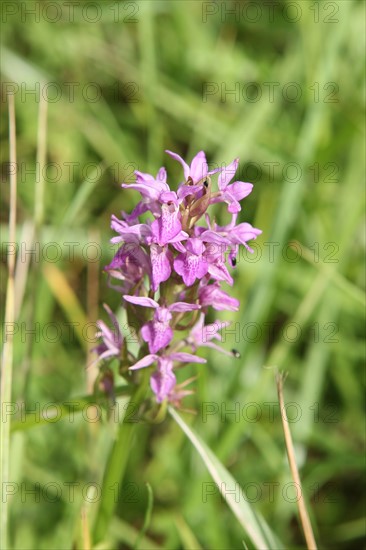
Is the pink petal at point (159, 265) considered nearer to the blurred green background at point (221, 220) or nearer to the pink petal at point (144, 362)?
the pink petal at point (144, 362)

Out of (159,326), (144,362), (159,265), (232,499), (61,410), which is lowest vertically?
(232,499)

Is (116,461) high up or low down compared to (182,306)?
down

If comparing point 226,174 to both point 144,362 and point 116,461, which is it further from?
point 116,461

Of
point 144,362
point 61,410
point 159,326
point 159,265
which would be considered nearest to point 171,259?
point 159,265

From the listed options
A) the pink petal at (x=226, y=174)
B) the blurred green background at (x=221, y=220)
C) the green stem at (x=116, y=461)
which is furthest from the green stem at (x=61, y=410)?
the pink petal at (x=226, y=174)

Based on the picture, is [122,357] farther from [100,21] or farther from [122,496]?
[100,21]

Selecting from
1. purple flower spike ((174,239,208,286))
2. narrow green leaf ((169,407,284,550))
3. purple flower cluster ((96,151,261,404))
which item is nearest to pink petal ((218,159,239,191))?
purple flower cluster ((96,151,261,404))

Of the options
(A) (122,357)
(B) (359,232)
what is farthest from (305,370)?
(A) (122,357)
